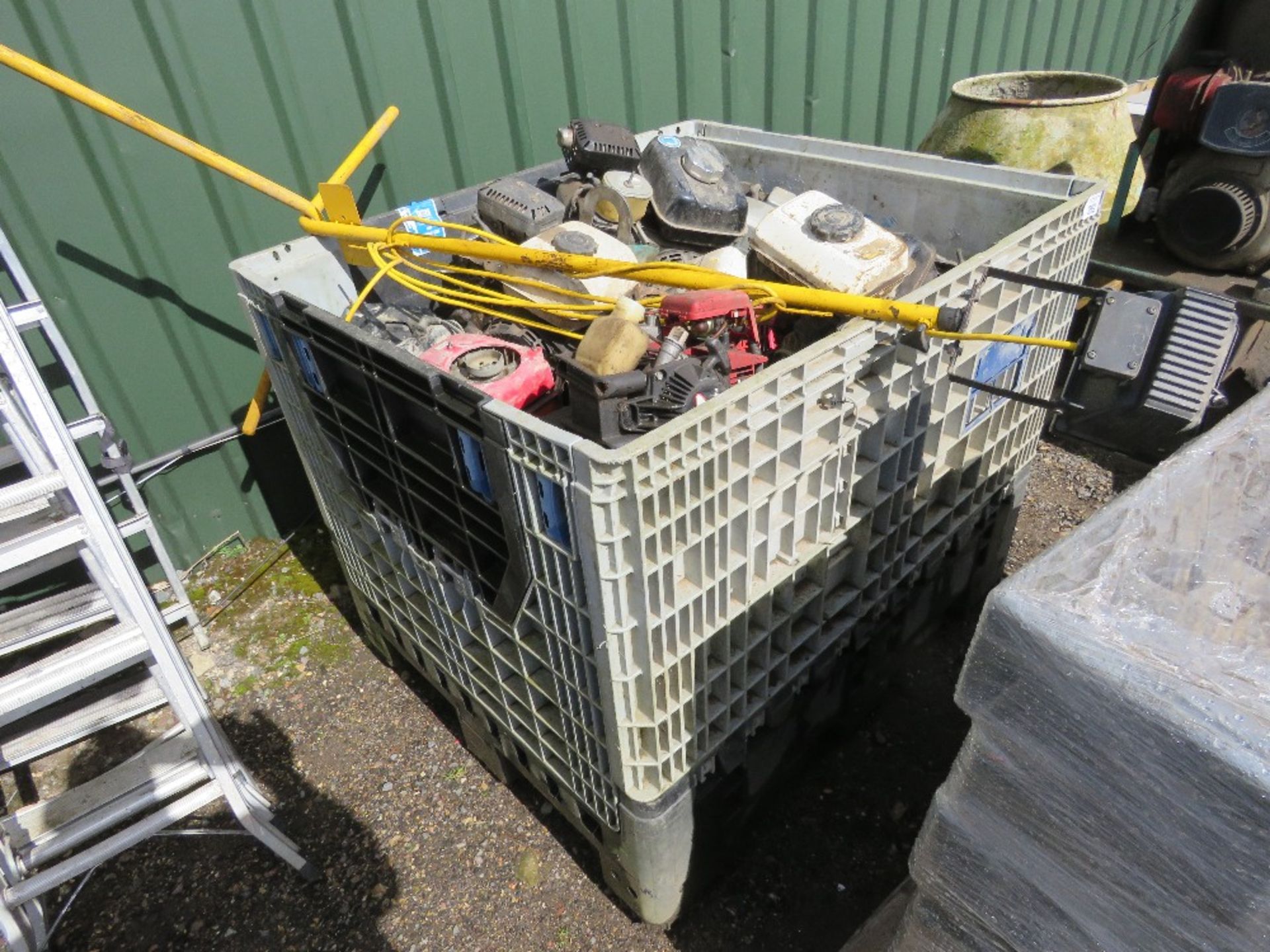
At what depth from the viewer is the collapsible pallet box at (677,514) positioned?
134cm

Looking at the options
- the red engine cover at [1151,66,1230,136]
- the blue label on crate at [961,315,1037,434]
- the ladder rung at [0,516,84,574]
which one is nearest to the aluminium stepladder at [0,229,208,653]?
the ladder rung at [0,516,84,574]

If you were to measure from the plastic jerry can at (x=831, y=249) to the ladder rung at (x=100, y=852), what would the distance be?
1983 mm

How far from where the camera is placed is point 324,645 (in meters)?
2.85

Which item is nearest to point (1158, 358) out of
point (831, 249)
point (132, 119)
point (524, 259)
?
point (831, 249)

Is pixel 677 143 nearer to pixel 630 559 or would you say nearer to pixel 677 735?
pixel 630 559

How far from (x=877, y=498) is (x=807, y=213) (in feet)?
2.47

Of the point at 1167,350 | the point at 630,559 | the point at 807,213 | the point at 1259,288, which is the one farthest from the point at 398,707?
the point at 1259,288

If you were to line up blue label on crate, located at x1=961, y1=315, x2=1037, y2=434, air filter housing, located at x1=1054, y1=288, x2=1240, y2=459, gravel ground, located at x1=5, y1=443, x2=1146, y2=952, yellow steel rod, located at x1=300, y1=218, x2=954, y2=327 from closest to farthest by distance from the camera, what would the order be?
air filter housing, located at x1=1054, y1=288, x2=1240, y2=459 → yellow steel rod, located at x1=300, y1=218, x2=954, y2=327 → blue label on crate, located at x1=961, y1=315, x2=1037, y2=434 → gravel ground, located at x1=5, y1=443, x2=1146, y2=952

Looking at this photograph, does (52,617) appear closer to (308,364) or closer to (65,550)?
(65,550)

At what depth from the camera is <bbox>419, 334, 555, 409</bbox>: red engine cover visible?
1681 mm

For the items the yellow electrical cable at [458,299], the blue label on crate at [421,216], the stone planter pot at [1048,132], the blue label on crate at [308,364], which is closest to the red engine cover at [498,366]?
the yellow electrical cable at [458,299]

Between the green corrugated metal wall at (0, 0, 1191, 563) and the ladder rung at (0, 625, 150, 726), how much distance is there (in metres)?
1.35

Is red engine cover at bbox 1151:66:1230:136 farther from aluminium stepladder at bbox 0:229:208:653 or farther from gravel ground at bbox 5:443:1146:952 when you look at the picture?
aluminium stepladder at bbox 0:229:208:653

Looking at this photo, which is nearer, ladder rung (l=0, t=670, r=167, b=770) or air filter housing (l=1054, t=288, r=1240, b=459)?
air filter housing (l=1054, t=288, r=1240, b=459)
